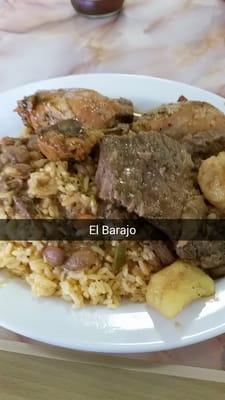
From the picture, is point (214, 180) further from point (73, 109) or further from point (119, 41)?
point (119, 41)

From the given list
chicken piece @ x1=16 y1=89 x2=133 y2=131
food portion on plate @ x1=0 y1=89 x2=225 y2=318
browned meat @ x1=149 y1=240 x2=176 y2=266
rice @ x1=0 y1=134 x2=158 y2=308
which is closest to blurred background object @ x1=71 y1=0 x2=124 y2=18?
chicken piece @ x1=16 y1=89 x2=133 y2=131

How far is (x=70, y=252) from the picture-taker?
49.6 inches

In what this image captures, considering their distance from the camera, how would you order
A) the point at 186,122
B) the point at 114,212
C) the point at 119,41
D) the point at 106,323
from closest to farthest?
the point at 106,323, the point at 114,212, the point at 186,122, the point at 119,41

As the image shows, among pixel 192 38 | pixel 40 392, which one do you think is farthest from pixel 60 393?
pixel 192 38

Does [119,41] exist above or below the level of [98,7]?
below

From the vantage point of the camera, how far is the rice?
1208 mm

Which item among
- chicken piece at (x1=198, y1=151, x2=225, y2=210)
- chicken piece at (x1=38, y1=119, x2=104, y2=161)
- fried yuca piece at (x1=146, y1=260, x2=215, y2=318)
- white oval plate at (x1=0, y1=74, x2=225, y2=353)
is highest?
chicken piece at (x1=38, y1=119, x2=104, y2=161)

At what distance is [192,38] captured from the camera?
6.94 ft

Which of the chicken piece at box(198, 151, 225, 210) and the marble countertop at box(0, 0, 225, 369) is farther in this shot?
the marble countertop at box(0, 0, 225, 369)

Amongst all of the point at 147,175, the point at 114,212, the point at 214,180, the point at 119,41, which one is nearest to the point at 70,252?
the point at 114,212

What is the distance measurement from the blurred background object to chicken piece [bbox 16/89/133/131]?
775 mm

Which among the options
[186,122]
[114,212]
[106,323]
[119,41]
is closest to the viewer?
[106,323]

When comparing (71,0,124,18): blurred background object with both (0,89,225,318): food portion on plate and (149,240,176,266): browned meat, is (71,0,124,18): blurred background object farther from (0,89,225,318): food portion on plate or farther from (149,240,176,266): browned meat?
(149,240,176,266): browned meat

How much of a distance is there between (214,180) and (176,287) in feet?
0.85
